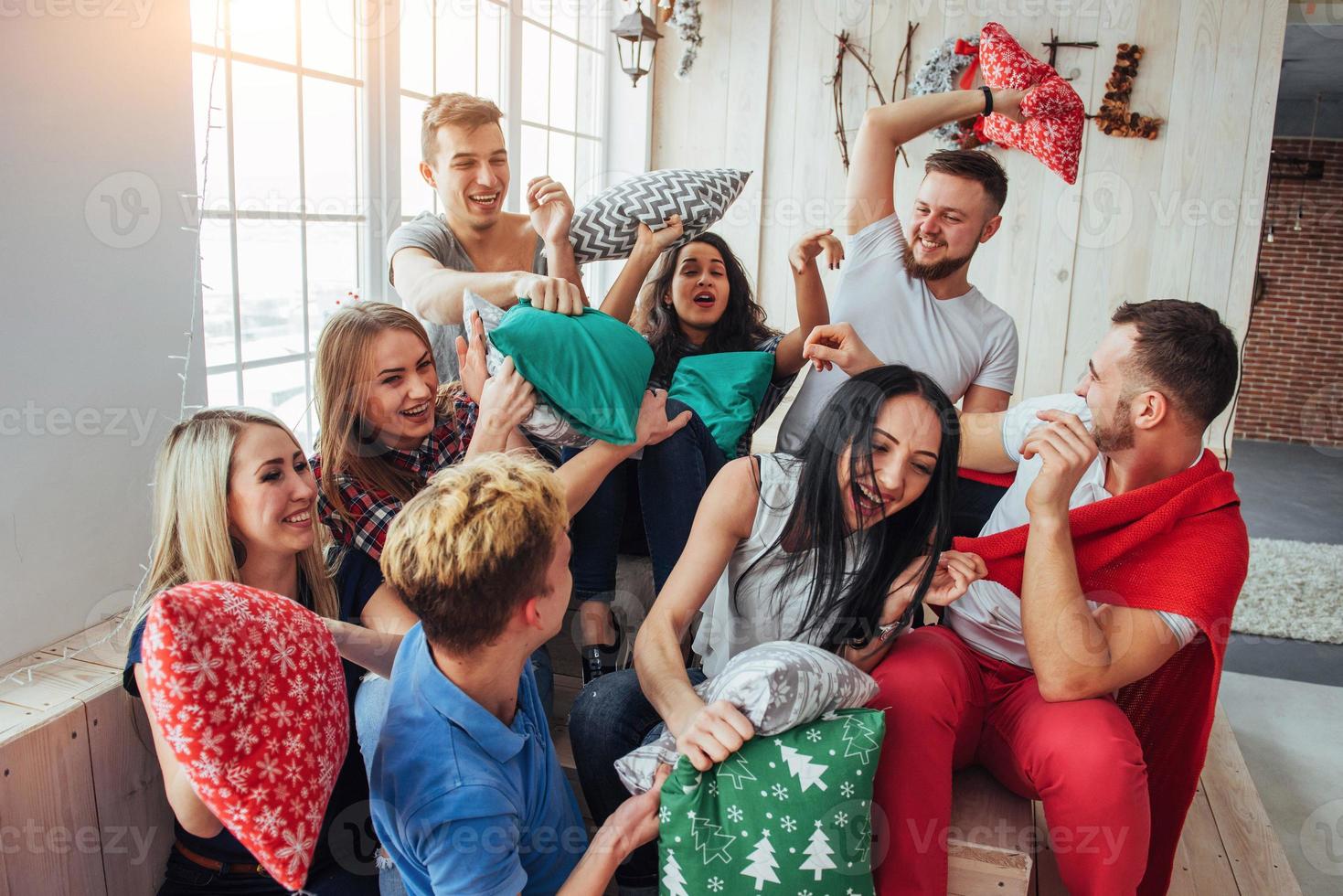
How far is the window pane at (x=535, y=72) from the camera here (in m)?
3.73

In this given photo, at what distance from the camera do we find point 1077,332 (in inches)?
173

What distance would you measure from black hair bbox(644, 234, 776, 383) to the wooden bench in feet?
3.92

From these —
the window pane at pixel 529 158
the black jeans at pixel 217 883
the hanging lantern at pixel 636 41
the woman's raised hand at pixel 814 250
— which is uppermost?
the hanging lantern at pixel 636 41

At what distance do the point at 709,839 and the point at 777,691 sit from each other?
0.22m

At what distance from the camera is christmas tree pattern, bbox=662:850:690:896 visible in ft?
4.35

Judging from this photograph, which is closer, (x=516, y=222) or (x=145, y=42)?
(x=145, y=42)

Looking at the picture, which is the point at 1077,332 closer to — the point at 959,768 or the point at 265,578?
the point at 959,768

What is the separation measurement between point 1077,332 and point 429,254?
10.5ft

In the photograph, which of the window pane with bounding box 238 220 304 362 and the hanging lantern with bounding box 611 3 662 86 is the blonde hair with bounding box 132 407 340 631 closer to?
the window pane with bounding box 238 220 304 362

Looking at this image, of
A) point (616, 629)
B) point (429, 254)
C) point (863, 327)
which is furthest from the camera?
point (863, 327)

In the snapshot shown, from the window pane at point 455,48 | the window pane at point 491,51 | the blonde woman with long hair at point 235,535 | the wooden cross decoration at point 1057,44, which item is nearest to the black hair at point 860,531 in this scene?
the blonde woman with long hair at point 235,535

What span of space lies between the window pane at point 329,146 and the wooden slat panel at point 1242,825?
2748mm

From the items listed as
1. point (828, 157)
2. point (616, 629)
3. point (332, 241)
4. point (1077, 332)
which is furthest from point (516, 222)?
point (1077, 332)

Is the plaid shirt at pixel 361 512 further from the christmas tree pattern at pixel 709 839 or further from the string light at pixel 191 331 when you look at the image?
the christmas tree pattern at pixel 709 839
